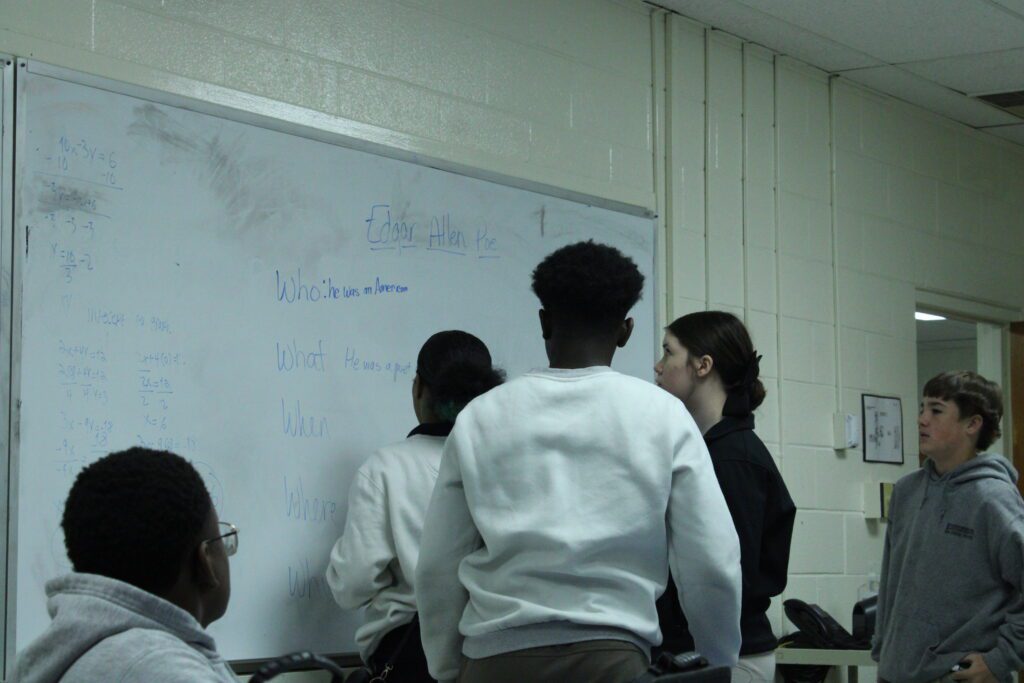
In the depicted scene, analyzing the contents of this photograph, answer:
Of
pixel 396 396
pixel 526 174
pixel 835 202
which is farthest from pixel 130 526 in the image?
pixel 835 202

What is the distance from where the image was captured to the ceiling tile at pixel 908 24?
4359mm

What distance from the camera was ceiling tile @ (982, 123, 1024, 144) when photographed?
5785 millimetres

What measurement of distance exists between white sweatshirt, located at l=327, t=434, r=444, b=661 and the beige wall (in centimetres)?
93

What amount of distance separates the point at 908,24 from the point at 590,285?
294 cm

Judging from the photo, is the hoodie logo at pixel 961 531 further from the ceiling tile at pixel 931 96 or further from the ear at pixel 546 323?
the ceiling tile at pixel 931 96

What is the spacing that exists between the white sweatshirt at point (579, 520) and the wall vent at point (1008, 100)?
3838mm

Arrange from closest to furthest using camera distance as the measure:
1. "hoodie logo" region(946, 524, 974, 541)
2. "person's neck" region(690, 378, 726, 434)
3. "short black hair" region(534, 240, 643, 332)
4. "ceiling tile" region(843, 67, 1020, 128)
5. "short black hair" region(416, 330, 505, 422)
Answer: "short black hair" region(534, 240, 643, 332) < "person's neck" region(690, 378, 726, 434) < "short black hair" region(416, 330, 505, 422) < "hoodie logo" region(946, 524, 974, 541) < "ceiling tile" region(843, 67, 1020, 128)

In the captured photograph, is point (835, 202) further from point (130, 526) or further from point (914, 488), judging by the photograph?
point (130, 526)

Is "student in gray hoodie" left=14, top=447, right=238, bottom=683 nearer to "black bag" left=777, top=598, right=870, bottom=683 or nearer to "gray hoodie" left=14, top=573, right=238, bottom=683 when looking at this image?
"gray hoodie" left=14, top=573, right=238, bottom=683

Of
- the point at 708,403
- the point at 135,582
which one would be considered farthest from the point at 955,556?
the point at 135,582

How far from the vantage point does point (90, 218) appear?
280cm

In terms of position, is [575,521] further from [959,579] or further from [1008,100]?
[1008,100]

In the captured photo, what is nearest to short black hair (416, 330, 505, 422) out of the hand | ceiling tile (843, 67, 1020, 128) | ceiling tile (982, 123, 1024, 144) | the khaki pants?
the khaki pants

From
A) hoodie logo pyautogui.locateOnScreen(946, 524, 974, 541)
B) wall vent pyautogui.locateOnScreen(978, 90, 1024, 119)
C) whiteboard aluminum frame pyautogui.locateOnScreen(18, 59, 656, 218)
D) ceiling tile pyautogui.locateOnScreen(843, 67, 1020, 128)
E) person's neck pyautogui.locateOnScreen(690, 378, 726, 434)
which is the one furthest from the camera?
wall vent pyautogui.locateOnScreen(978, 90, 1024, 119)
